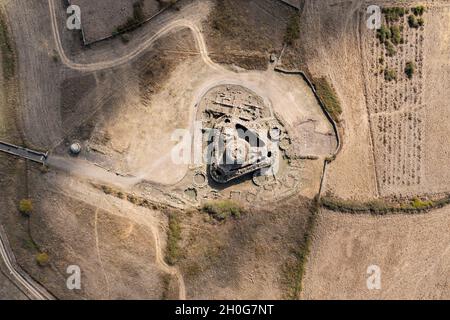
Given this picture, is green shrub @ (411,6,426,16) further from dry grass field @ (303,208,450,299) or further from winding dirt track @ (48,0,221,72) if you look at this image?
winding dirt track @ (48,0,221,72)

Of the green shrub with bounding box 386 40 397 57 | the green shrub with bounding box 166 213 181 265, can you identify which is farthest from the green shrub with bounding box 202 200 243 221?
the green shrub with bounding box 386 40 397 57

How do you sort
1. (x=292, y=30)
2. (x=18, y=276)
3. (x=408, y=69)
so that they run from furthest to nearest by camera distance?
(x=408, y=69), (x=292, y=30), (x=18, y=276)

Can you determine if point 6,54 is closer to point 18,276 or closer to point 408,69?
point 18,276

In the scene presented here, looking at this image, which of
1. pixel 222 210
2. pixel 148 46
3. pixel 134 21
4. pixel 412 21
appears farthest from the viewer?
pixel 412 21

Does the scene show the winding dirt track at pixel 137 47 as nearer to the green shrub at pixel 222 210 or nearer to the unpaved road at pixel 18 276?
the green shrub at pixel 222 210

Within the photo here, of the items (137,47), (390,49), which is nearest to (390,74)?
(390,49)
